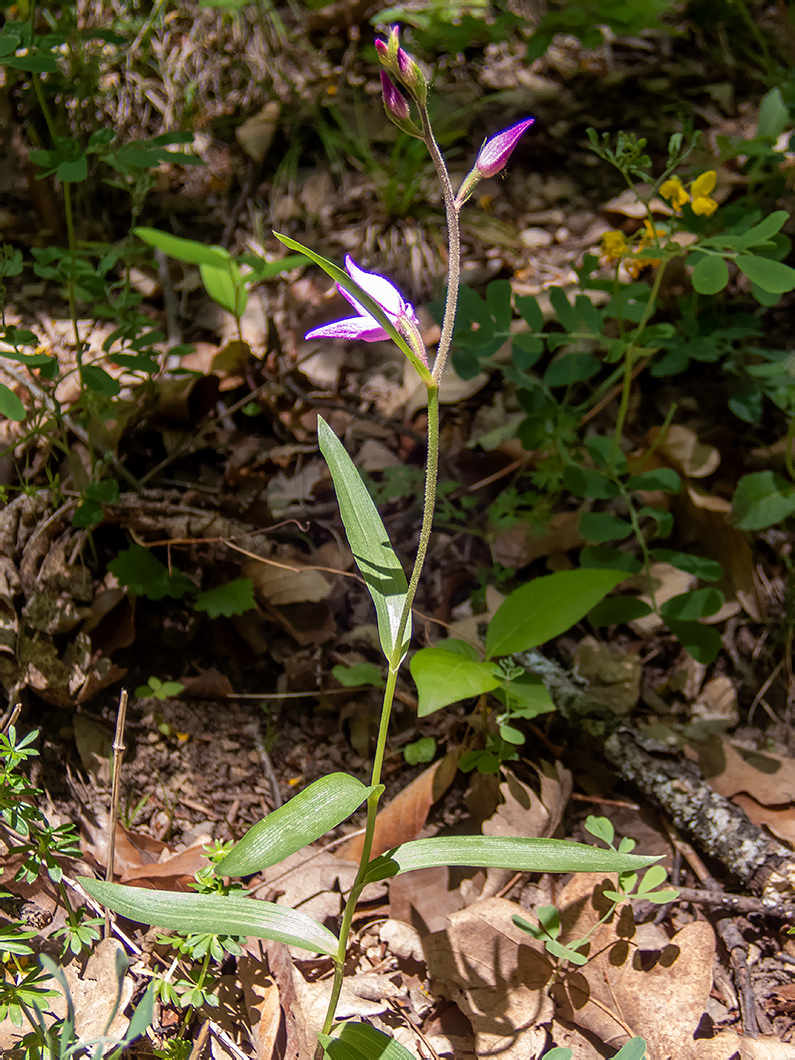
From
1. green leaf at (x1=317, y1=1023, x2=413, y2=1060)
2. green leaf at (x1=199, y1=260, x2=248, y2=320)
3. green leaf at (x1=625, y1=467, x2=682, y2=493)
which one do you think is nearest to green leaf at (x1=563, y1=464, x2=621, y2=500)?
green leaf at (x1=625, y1=467, x2=682, y2=493)

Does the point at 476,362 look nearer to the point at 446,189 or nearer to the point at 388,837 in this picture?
the point at 446,189

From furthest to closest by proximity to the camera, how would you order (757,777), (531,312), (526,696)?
(531,312), (757,777), (526,696)

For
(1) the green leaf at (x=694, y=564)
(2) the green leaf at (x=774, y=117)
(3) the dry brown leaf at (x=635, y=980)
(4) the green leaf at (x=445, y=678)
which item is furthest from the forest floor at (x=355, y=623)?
(2) the green leaf at (x=774, y=117)

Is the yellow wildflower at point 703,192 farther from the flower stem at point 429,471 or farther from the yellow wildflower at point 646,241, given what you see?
the flower stem at point 429,471

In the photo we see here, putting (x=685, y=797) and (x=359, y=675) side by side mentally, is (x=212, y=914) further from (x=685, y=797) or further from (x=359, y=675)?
(x=685, y=797)

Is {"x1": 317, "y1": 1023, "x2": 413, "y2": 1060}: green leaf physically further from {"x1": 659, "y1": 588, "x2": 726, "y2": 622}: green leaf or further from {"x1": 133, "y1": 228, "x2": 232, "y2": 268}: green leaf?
{"x1": 133, "y1": 228, "x2": 232, "y2": 268}: green leaf

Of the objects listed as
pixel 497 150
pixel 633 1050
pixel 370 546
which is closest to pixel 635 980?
pixel 633 1050
